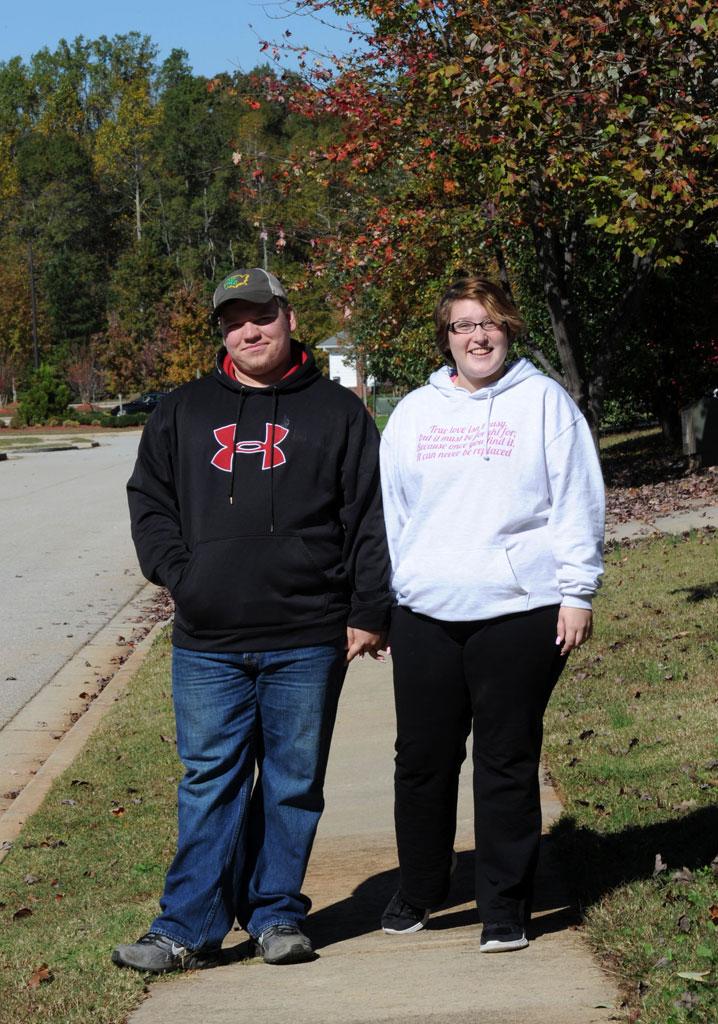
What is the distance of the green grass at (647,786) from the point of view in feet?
12.1

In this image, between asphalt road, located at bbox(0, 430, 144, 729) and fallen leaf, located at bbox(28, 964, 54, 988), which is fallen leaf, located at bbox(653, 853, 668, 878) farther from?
asphalt road, located at bbox(0, 430, 144, 729)

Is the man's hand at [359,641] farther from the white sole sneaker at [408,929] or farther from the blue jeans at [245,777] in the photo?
the white sole sneaker at [408,929]

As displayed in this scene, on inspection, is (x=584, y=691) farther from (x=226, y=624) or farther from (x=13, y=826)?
(x=226, y=624)

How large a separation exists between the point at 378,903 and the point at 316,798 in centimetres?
76

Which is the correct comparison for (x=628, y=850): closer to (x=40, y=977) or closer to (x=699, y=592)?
(x=40, y=977)

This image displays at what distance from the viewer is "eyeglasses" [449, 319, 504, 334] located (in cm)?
392

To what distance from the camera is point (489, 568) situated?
3.81m

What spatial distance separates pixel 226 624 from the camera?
3891 mm

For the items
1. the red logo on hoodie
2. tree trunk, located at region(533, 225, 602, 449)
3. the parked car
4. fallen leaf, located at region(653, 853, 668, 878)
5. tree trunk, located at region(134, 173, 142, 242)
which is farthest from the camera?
tree trunk, located at region(134, 173, 142, 242)

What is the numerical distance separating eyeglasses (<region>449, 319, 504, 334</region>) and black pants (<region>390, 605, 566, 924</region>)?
806 millimetres

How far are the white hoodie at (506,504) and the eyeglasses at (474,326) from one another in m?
0.14

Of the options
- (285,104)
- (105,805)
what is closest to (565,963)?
(105,805)

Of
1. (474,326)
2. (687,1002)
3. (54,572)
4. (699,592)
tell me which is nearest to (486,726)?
(687,1002)

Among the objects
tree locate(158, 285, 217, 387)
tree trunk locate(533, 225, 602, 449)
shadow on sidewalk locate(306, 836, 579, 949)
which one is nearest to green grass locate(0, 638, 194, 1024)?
shadow on sidewalk locate(306, 836, 579, 949)
